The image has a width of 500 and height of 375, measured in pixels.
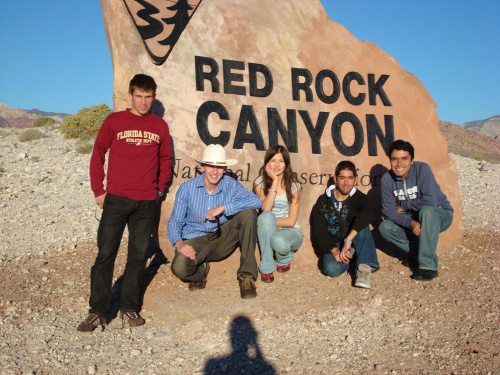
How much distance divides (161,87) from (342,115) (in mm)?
2220

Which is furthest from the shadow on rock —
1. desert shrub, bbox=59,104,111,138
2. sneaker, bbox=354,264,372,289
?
desert shrub, bbox=59,104,111,138

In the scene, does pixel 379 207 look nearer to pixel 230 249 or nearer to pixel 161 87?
pixel 230 249

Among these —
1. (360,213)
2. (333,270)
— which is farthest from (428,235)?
(333,270)

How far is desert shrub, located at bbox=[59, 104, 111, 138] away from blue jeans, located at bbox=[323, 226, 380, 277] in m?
11.5

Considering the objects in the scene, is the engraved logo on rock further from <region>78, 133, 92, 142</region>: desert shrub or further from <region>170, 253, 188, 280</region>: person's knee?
<region>78, 133, 92, 142</region>: desert shrub

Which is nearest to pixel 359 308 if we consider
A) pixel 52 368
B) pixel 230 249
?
pixel 230 249

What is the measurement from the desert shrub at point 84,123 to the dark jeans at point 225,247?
11137 millimetres

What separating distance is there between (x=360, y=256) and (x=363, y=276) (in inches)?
8.2

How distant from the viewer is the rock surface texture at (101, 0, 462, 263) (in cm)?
524

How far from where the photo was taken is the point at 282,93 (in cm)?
582

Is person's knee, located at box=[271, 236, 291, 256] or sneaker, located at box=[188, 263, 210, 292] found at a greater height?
person's knee, located at box=[271, 236, 291, 256]

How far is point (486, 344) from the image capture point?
3559 millimetres

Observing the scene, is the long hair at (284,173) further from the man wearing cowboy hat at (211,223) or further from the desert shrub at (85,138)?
the desert shrub at (85,138)

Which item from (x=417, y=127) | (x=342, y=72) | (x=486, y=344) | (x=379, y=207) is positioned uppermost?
(x=342, y=72)
